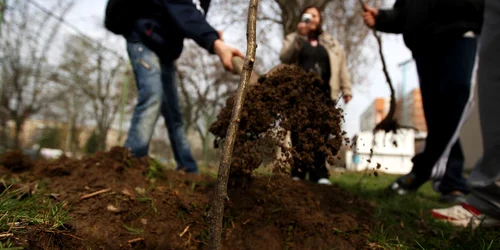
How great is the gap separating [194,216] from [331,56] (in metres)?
2.48

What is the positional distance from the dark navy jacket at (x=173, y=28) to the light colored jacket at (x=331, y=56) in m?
0.93

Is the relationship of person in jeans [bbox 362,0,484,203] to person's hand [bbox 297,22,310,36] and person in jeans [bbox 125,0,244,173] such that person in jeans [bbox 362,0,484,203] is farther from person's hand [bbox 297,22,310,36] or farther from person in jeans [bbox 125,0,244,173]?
person in jeans [bbox 125,0,244,173]

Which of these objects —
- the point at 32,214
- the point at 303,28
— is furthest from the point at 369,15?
the point at 32,214

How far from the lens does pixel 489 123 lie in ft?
5.80

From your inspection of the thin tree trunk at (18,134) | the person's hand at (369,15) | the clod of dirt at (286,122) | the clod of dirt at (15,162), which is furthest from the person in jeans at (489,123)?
the thin tree trunk at (18,134)

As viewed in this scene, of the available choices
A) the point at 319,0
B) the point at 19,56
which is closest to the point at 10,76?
the point at 19,56

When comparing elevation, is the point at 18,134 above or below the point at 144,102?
below

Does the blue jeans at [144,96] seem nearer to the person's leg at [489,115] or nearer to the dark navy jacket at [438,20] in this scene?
the dark navy jacket at [438,20]

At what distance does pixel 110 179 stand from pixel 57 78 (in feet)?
20.9

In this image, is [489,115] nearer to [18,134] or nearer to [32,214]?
[32,214]

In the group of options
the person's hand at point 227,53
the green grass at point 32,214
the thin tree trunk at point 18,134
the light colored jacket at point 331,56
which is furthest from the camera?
the thin tree trunk at point 18,134

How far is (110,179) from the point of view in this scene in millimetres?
2307

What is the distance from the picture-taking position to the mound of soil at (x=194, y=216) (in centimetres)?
167

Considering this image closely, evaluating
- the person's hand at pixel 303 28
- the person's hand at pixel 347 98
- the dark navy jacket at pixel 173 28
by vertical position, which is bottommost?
the person's hand at pixel 347 98
